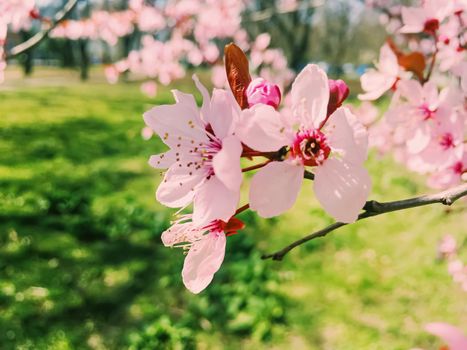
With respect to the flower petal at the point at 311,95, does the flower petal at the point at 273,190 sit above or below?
below

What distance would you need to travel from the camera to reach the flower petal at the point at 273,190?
0.69 metres

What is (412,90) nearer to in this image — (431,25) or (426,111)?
(426,111)

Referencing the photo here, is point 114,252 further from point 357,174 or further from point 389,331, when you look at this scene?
point 357,174

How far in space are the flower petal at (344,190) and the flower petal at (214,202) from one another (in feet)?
0.44

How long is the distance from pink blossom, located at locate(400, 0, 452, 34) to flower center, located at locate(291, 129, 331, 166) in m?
0.89

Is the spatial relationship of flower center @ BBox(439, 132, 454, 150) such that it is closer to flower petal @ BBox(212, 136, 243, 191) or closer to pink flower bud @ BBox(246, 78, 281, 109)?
pink flower bud @ BBox(246, 78, 281, 109)

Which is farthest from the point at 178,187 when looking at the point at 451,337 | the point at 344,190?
the point at 451,337

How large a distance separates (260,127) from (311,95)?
0.42 ft

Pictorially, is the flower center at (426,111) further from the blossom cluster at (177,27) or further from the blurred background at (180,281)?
the blossom cluster at (177,27)

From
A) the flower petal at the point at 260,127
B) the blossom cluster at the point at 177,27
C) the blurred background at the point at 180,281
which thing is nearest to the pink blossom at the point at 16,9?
the blurred background at the point at 180,281

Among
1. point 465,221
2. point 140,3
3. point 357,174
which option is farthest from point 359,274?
point 140,3

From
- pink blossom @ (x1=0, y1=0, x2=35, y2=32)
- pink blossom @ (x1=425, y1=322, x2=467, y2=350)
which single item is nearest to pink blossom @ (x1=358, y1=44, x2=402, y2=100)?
pink blossom @ (x1=425, y1=322, x2=467, y2=350)

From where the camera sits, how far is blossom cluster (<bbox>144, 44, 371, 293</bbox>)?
678mm

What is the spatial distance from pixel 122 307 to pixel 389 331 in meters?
1.78
